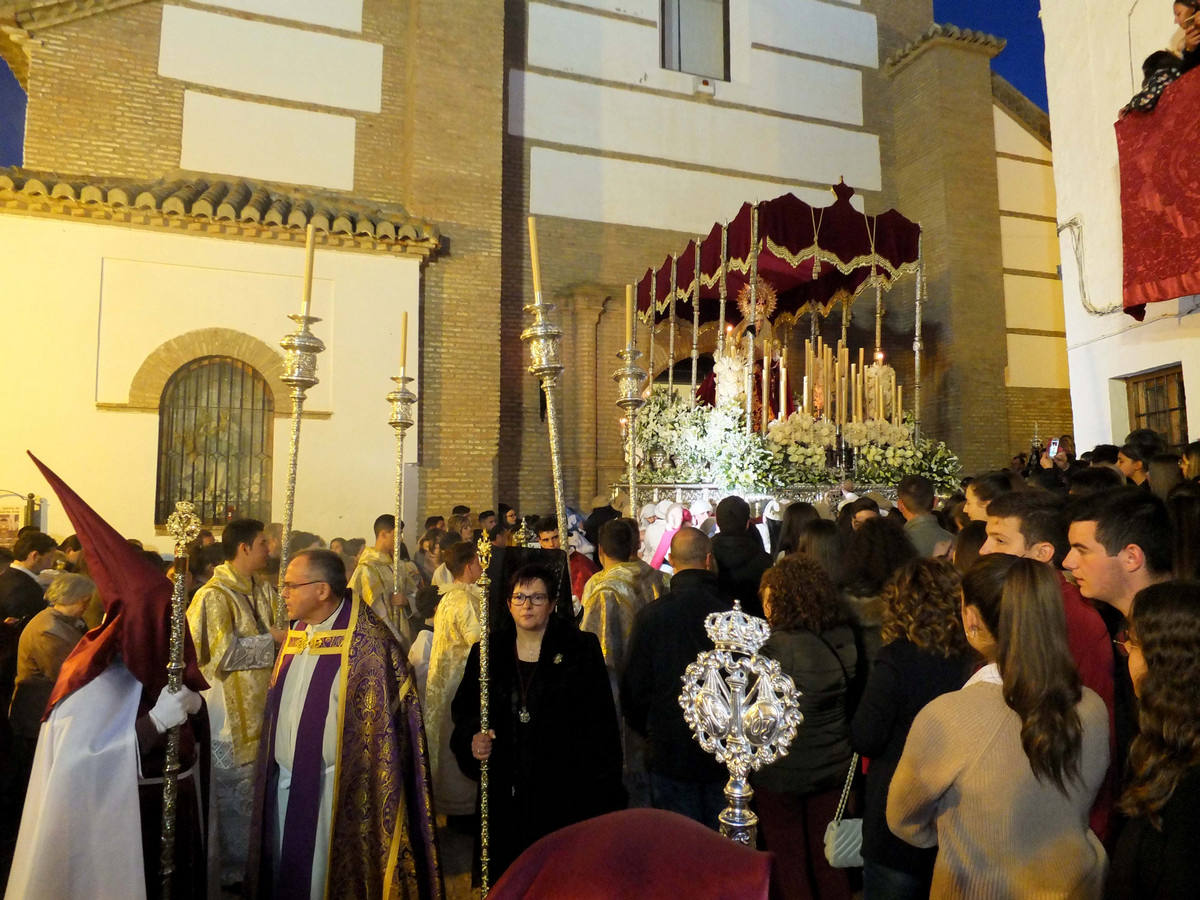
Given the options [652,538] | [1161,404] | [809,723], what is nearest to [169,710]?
[809,723]

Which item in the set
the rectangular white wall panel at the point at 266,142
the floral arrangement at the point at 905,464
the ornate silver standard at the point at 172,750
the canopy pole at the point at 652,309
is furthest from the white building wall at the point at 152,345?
the ornate silver standard at the point at 172,750

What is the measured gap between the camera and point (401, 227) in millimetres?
11852

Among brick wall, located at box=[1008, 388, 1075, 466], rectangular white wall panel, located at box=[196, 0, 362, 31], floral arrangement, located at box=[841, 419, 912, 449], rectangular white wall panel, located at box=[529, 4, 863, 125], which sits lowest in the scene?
floral arrangement, located at box=[841, 419, 912, 449]

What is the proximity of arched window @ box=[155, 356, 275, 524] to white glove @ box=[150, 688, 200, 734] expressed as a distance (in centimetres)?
808

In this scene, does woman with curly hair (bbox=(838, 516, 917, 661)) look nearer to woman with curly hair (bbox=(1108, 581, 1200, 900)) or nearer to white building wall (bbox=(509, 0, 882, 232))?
woman with curly hair (bbox=(1108, 581, 1200, 900))

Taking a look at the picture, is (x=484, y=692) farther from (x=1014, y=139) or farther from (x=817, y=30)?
(x=1014, y=139)

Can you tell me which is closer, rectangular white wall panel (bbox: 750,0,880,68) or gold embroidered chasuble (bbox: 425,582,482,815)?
gold embroidered chasuble (bbox: 425,582,482,815)

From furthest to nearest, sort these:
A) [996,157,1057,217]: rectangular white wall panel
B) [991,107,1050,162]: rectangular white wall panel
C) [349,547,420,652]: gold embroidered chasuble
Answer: [991,107,1050,162]: rectangular white wall panel, [996,157,1057,217]: rectangular white wall panel, [349,547,420,652]: gold embroidered chasuble

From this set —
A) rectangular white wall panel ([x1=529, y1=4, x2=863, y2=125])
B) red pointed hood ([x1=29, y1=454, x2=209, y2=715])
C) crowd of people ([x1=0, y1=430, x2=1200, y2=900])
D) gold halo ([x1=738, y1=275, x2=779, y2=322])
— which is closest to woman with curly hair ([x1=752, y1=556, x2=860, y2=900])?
crowd of people ([x1=0, y1=430, x2=1200, y2=900])

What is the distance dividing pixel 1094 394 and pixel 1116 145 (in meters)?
2.70

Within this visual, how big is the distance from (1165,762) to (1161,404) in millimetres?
8819

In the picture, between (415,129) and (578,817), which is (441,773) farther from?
(415,129)

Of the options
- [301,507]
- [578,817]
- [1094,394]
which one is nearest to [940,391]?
[1094,394]

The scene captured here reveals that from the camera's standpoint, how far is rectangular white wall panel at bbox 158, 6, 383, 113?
12.1 m
